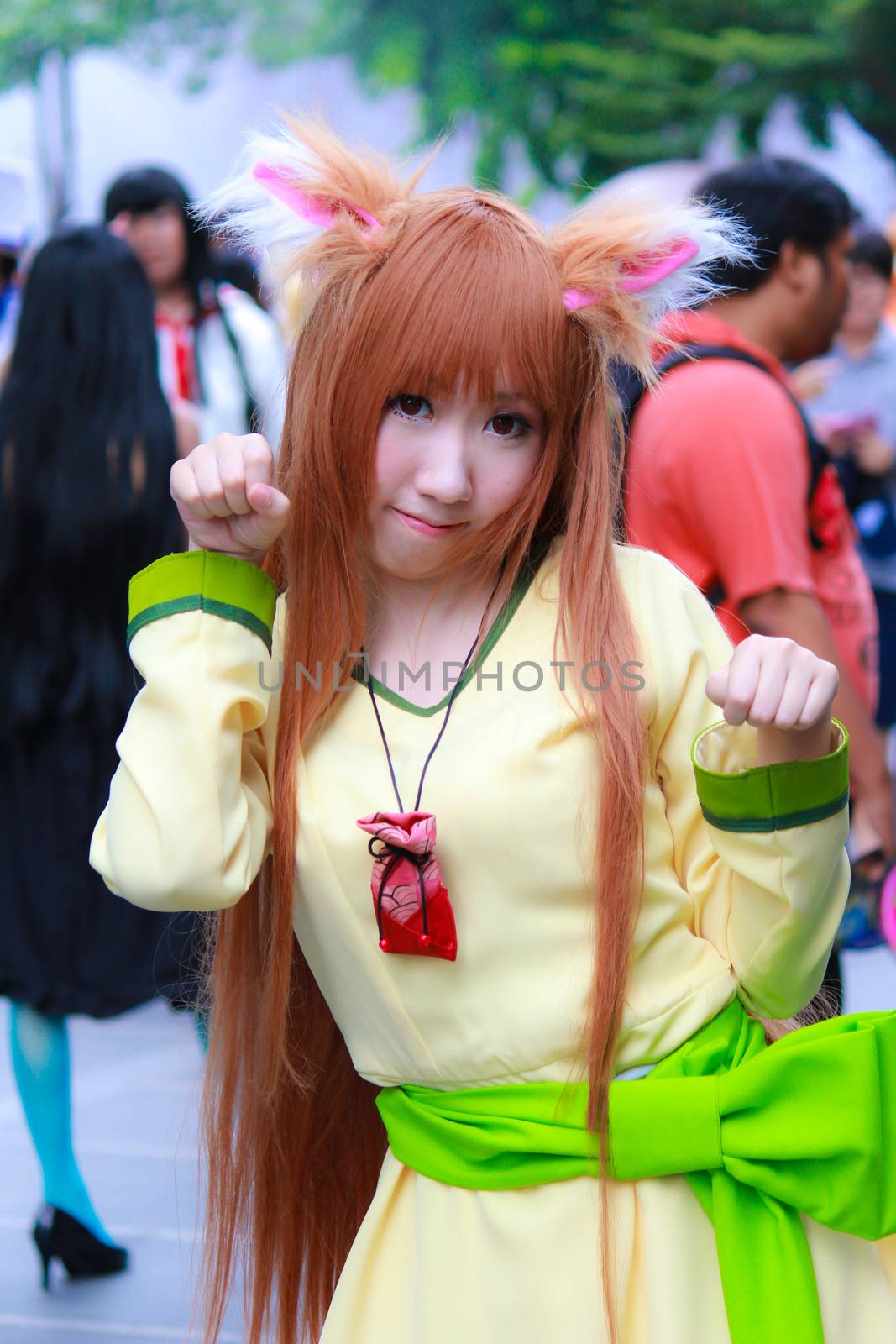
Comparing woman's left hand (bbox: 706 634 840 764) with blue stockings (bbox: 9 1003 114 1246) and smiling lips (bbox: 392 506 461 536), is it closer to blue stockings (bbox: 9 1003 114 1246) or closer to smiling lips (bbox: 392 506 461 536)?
smiling lips (bbox: 392 506 461 536)

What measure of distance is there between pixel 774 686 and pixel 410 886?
376 millimetres

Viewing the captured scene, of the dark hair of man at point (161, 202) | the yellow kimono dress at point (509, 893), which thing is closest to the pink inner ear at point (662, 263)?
the yellow kimono dress at point (509, 893)

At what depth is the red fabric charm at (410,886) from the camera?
4.52ft

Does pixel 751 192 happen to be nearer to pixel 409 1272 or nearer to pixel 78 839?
pixel 78 839

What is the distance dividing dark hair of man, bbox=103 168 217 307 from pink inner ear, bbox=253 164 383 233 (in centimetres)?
305

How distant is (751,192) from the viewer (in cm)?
287

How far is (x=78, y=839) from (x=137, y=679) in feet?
1.11

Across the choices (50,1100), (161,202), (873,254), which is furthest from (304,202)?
(873,254)

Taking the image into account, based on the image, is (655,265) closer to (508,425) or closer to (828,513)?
(508,425)

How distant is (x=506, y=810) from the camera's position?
140 cm

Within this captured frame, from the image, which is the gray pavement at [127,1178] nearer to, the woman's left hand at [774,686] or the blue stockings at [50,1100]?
the blue stockings at [50,1100]

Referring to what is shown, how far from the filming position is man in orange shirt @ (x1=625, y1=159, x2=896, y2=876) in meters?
2.40

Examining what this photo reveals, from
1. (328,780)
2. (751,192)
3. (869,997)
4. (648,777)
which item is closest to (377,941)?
(328,780)

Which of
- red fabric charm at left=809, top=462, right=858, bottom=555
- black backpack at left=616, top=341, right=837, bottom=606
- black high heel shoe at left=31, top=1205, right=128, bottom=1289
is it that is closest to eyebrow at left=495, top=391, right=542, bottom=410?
black backpack at left=616, top=341, right=837, bottom=606
